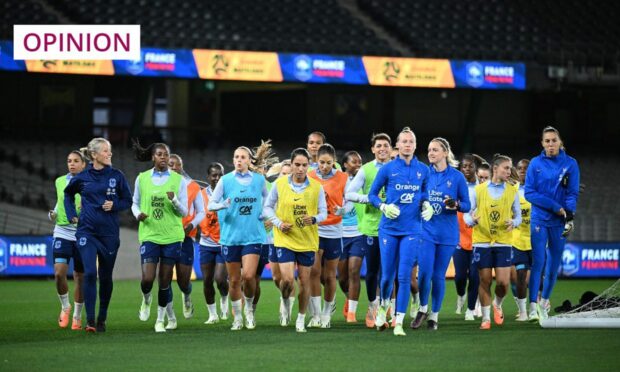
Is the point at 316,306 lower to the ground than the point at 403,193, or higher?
lower

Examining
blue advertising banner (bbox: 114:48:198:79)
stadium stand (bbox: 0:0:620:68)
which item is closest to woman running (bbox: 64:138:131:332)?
blue advertising banner (bbox: 114:48:198:79)

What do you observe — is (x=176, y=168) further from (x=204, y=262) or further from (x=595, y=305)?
(x=595, y=305)

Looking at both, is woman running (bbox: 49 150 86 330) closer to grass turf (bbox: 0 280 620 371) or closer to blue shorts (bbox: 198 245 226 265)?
grass turf (bbox: 0 280 620 371)

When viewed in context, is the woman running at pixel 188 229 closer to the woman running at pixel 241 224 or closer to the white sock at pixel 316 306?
the woman running at pixel 241 224

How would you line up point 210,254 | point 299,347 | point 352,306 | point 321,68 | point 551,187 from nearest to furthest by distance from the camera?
point 299,347 < point 551,187 < point 352,306 < point 210,254 < point 321,68

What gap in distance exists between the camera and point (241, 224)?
13984mm

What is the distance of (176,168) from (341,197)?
97.5 inches

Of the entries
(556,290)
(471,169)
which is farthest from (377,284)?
(556,290)

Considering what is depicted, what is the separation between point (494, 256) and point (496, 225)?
0.41 meters

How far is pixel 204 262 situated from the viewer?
16.0 m

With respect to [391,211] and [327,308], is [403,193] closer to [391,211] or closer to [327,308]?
[391,211]

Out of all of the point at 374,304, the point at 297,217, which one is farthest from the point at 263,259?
the point at 297,217

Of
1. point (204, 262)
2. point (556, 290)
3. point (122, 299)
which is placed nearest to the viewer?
point (204, 262)

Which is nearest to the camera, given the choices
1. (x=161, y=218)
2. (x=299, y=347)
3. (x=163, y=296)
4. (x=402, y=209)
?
(x=299, y=347)
